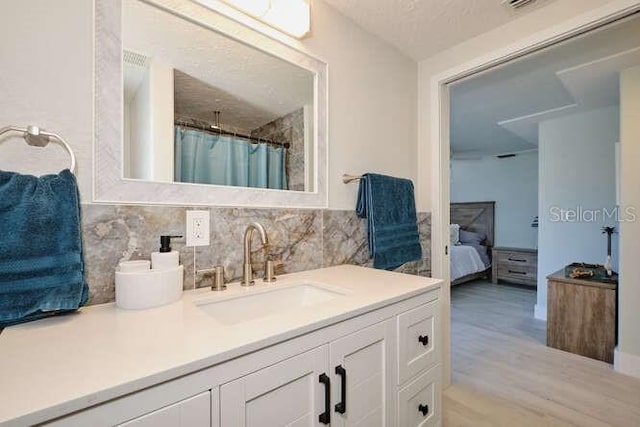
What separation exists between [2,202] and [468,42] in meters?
2.26

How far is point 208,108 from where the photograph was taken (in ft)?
3.97

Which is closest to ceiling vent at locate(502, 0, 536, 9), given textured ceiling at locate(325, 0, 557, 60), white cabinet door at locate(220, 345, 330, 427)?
textured ceiling at locate(325, 0, 557, 60)

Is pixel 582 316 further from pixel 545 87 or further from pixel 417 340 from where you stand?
pixel 417 340

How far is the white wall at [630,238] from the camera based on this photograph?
210 centimetres

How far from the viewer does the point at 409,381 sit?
1.11 m

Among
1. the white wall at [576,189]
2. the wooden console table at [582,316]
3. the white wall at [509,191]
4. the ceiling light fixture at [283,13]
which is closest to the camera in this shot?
the ceiling light fixture at [283,13]

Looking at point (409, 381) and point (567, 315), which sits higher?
point (409, 381)

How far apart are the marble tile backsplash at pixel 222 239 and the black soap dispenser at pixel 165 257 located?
0.15 feet

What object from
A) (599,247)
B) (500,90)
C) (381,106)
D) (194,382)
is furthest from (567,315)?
(194,382)

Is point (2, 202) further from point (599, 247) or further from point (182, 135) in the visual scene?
point (599, 247)

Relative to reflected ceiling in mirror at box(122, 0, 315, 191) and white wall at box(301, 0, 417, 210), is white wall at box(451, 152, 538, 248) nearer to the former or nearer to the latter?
white wall at box(301, 0, 417, 210)

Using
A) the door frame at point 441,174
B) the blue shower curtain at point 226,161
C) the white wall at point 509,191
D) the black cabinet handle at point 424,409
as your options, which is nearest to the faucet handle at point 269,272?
the blue shower curtain at point 226,161

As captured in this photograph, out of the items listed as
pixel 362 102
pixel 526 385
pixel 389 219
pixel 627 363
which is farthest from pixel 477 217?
pixel 362 102

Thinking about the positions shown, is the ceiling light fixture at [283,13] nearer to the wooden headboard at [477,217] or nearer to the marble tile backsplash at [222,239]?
the marble tile backsplash at [222,239]
